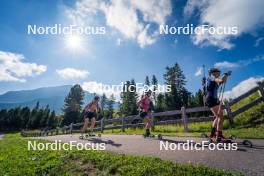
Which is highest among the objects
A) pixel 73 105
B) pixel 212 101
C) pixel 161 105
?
pixel 73 105

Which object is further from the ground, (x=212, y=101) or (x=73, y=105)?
(x=73, y=105)

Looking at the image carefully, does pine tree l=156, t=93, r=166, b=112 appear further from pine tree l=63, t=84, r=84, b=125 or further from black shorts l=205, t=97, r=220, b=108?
black shorts l=205, t=97, r=220, b=108

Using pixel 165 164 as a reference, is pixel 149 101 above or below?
above

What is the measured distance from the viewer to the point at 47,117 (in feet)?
339

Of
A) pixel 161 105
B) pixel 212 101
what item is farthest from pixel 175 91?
pixel 212 101

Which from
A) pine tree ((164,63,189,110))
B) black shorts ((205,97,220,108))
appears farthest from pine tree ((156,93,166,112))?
black shorts ((205,97,220,108))

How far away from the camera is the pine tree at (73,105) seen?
81.8m

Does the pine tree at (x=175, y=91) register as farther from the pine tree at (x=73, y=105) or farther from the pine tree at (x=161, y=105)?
the pine tree at (x=73, y=105)

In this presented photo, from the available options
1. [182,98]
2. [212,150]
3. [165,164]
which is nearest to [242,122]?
[212,150]

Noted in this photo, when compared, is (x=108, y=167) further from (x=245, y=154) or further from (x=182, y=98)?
(x=182, y=98)

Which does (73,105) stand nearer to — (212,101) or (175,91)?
(175,91)

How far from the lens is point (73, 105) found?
8438 cm

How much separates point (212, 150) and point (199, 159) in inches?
46.8

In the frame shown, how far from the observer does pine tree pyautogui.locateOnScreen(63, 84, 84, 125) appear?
81.8 meters
